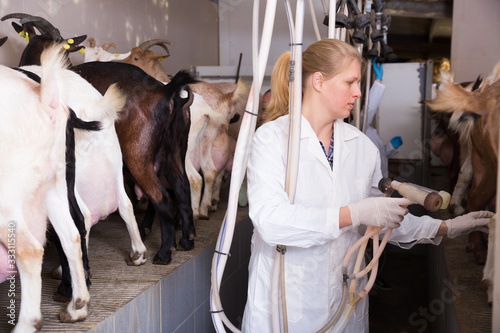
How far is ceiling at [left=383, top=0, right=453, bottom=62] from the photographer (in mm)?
6406

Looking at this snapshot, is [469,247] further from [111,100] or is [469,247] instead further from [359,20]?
[111,100]

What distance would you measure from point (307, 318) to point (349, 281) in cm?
21

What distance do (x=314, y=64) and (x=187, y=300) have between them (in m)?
1.52

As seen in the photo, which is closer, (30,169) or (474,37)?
(30,169)

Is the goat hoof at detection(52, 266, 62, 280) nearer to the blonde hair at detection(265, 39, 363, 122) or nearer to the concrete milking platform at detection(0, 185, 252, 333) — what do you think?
the concrete milking platform at detection(0, 185, 252, 333)

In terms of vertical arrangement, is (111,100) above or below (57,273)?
above

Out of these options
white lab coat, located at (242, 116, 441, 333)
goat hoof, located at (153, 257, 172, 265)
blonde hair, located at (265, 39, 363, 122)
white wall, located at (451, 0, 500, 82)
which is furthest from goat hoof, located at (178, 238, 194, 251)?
white wall, located at (451, 0, 500, 82)

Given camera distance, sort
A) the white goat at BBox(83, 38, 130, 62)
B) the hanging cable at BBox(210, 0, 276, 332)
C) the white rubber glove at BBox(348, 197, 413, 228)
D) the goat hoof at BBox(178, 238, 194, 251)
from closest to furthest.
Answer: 1. the white rubber glove at BBox(348, 197, 413, 228)
2. the hanging cable at BBox(210, 0, 276, 332)
3. the goat hoof at BBox(178, 238, 194, 251)
4. the white goat at BBox(83, 38, 130, 62)

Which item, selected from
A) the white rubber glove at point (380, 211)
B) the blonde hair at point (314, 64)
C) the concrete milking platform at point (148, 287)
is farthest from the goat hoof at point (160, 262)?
the white rubber glove at point (380, 211)

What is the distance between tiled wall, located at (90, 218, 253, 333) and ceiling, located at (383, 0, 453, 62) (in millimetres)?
4180

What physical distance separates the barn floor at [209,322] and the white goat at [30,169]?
237mm

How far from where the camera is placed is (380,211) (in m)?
1.49

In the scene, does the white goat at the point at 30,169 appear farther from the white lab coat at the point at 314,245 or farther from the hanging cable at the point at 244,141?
the white lab coat at the point at 314,245

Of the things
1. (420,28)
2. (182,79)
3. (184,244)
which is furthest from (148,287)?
(420,28)
